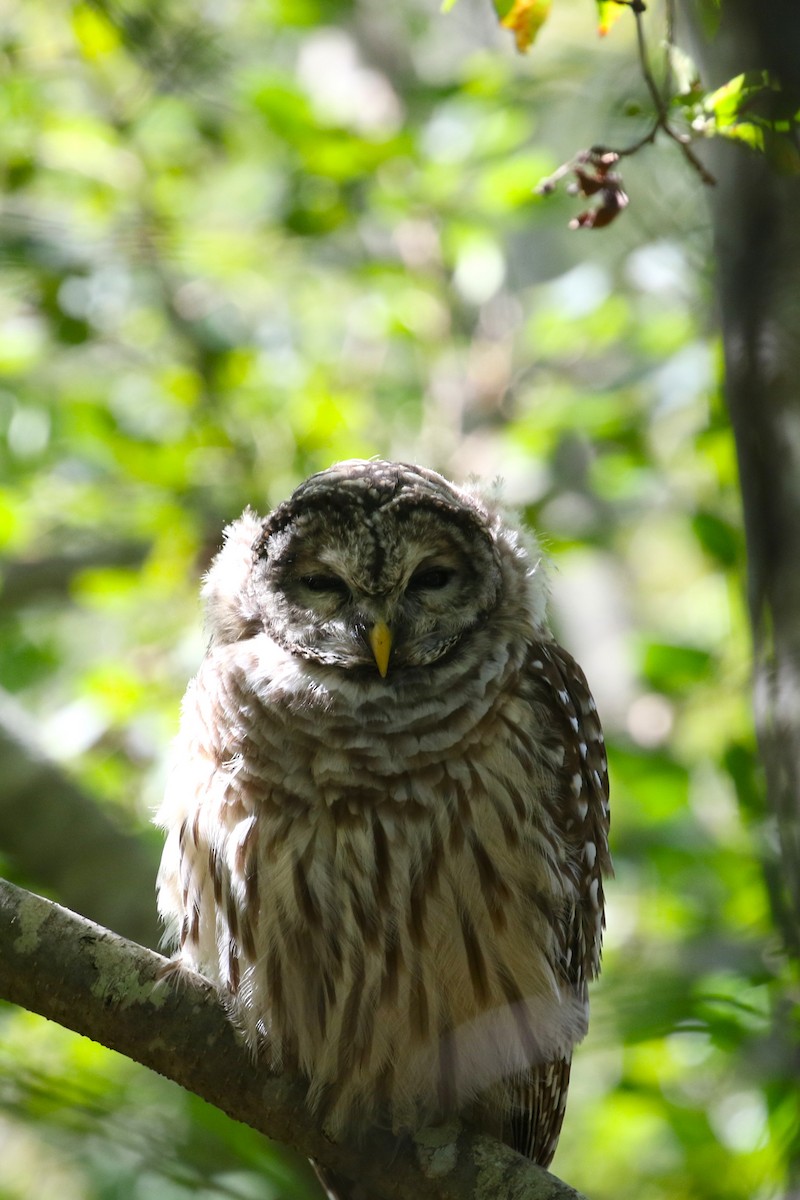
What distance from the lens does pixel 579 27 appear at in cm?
961

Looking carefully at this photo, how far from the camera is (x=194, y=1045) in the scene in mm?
2789

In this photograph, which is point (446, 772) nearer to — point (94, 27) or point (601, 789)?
point (601, 789)

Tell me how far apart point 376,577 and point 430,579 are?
0.21 metres

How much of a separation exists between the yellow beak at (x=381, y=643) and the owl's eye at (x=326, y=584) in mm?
177

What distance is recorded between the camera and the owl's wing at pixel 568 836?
3.39m

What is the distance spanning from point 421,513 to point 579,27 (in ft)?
24.0

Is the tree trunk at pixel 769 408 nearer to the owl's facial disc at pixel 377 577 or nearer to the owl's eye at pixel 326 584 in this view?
the owl's facial disc at pixel 377 577

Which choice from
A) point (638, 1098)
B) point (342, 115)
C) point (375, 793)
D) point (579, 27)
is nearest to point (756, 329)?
point (375, 793)

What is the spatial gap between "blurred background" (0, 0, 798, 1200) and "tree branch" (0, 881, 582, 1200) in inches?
29.0


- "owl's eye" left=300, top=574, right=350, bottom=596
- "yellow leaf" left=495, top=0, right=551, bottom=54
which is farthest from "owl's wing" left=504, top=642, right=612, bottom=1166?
"yellow leaf" left=495, top=0, right=551, bottom=54

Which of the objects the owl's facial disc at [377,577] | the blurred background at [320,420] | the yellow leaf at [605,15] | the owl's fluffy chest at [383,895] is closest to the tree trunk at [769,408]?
the yellow leaf at [605,15]

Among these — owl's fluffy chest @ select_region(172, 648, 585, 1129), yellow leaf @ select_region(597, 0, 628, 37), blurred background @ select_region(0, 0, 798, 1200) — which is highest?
blurred background @ select_region(0, 0, 798, 1200)

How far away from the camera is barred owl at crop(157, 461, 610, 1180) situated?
3.16 m

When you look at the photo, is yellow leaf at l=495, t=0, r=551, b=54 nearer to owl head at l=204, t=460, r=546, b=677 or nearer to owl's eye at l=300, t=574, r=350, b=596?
owl head at l=204, t=460, r=546, b=677
